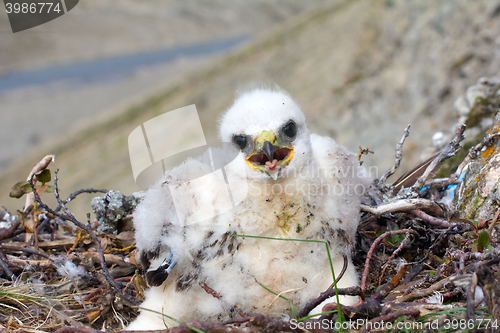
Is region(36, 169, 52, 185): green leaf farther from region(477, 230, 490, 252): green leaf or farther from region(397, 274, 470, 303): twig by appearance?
region(477, 230, 490, 252): green leaf

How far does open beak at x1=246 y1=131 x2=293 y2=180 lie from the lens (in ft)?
6.78

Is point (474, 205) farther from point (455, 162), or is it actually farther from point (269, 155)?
point (269, 155)

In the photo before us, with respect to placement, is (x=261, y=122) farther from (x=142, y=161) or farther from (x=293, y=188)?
(x=142, y=161)

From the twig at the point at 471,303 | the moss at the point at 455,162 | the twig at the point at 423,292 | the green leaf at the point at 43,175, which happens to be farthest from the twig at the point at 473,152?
the green leaf at the point at 43,175

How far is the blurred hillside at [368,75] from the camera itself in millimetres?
7664

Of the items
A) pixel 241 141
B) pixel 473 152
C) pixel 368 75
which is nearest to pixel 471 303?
pixel 241 141

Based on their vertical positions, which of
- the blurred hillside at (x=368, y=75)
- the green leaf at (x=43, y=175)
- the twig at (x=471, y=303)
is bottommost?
the blurred hillside at (x=368, y=75)

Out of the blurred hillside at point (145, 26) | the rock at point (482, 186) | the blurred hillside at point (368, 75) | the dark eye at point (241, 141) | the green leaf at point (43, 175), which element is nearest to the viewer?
the dark eye at point (241, 141)

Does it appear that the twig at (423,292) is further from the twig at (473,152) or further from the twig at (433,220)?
the twig at (473,152)

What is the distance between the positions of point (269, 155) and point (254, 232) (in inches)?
16.8

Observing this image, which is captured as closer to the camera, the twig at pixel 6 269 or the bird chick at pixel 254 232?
the bird chick at pixel 254 232

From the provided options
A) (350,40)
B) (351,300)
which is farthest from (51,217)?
(350,40)

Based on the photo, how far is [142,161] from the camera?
225 cm

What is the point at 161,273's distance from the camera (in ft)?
6.63
